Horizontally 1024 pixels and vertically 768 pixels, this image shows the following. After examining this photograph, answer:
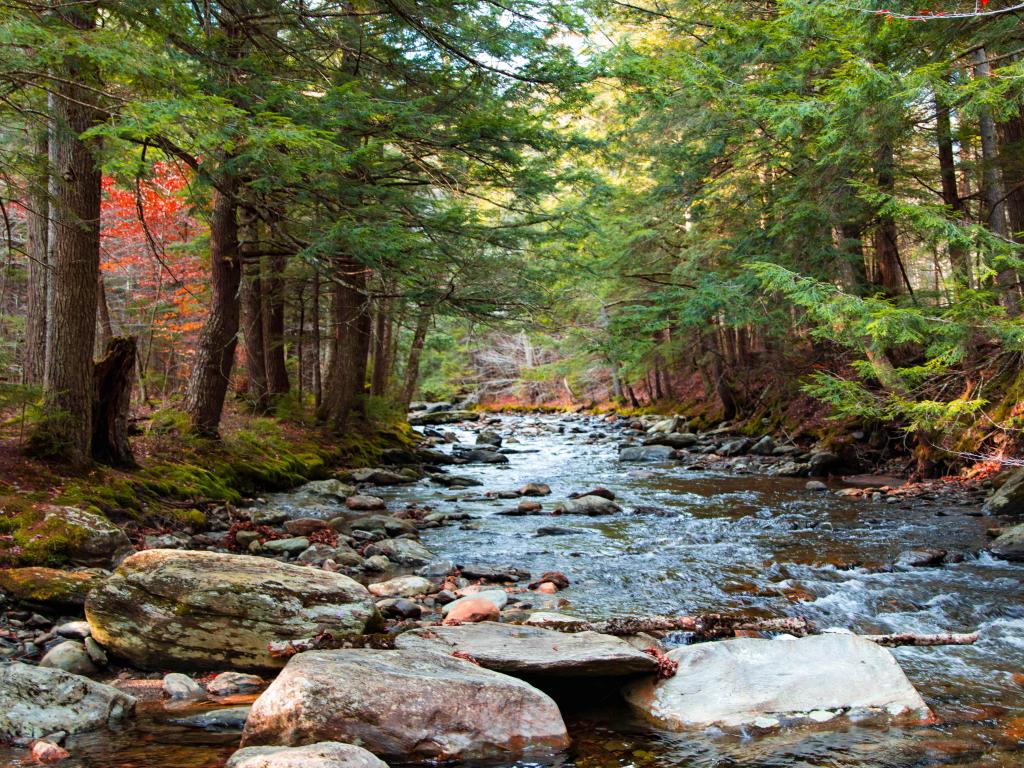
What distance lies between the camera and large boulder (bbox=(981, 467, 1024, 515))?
8.50 meters

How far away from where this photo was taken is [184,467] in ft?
30.1

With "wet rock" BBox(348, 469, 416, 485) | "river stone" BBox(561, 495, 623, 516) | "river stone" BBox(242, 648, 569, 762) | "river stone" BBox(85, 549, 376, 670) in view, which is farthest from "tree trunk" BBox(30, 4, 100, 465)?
"river stone" BBox(561, 495, 623, 516)

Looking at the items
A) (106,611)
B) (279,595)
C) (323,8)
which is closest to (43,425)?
(106,611)

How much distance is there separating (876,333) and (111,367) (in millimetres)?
8661

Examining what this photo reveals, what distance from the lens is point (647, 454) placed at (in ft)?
56.0

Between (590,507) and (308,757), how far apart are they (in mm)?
7506

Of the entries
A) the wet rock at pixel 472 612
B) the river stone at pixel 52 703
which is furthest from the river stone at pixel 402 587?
the river stone at pixel 52 703

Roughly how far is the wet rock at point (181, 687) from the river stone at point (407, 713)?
74 cm

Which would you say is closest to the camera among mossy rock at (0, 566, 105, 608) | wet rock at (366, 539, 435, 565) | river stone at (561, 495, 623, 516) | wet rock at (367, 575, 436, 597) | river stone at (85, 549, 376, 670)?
river stone at (85, 549, 376, 670)

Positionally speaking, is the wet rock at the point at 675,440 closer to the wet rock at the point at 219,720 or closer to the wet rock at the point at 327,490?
the wet rock at the point at 327,490

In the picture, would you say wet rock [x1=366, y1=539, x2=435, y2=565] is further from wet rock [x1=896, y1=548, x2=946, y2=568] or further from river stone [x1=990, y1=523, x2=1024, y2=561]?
river stone [x1=990, y1=523, x2=1024, y2=561]

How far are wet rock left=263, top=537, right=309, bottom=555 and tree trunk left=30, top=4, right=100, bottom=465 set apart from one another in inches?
87.0

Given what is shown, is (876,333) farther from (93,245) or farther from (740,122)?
(93,245)

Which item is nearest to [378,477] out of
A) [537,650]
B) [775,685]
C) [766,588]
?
[766,588]
